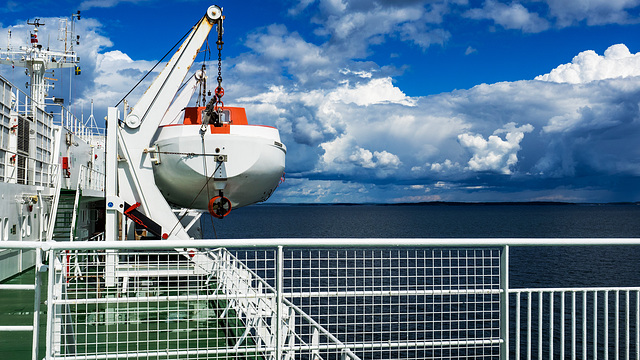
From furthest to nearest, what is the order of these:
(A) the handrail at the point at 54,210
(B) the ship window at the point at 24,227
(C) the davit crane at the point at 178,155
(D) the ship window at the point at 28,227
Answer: (D) the ship window at the point at 28,227, (A) the handrail at the point at 54,210, (B) the ship window at the point at 24,227, (C) the davit crane at the point at 178,155

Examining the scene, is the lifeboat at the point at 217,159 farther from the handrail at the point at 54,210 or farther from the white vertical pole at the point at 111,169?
the handrail at the point at 54,210

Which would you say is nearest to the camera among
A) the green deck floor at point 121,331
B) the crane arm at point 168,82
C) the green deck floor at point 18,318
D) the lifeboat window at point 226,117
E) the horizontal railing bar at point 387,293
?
the horizontal railing bar at point 387,293

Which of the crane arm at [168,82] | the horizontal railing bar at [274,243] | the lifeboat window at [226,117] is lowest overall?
the horizontal railing bar at [274,243]

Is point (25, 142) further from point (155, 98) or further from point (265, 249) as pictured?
point (265, 249)

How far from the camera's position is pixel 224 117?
1470 centimetres

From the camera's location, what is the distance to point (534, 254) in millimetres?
47906

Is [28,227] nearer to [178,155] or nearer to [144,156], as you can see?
[144,156]

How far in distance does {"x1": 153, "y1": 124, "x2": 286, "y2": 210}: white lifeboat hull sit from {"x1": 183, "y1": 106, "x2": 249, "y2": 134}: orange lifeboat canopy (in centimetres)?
15

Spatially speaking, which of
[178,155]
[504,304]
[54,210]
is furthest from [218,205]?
[504,304]

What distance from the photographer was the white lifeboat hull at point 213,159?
46.6 feet

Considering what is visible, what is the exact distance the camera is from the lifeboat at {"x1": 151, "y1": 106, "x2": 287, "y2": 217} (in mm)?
14211

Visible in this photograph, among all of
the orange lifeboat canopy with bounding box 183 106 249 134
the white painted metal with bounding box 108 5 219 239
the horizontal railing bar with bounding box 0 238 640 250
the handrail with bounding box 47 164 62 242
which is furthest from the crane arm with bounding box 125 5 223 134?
the horizontal railing bar with bounding box 0 238 640 250

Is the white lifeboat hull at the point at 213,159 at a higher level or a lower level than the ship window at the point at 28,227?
higher

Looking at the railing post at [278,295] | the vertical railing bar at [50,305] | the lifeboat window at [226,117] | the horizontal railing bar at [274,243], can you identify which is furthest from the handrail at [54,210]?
the railing post at [278,295]
